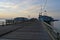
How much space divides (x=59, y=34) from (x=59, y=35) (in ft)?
0.47

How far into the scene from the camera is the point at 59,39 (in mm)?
10703

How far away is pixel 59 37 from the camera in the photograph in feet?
35.3

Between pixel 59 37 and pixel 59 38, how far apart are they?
0.23 ft

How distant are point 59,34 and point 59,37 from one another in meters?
0.19

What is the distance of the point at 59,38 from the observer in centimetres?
1073

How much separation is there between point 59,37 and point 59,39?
131mm

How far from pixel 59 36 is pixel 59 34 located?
6.6 inches

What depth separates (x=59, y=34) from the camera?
35.6 ft

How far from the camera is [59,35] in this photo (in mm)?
10711

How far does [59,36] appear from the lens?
1072cm

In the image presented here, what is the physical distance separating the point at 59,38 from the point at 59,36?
0.12 m

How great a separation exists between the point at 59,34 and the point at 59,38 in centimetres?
26
